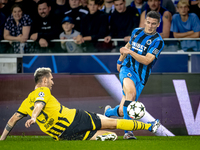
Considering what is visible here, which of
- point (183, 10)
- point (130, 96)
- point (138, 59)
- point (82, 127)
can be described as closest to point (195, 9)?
point (183, 10)

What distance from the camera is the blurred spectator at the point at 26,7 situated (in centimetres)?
792

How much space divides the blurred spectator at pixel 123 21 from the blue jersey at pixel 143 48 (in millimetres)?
2316

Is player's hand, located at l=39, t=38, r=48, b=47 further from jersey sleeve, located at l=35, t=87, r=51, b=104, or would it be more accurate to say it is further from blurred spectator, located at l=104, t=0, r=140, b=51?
jersey sleeve, located at l=35, t=87, r=51, b=104

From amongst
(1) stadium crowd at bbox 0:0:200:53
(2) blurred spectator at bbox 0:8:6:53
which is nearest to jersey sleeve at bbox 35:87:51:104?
(1) stadium crowd at bbox 0:0:200:53

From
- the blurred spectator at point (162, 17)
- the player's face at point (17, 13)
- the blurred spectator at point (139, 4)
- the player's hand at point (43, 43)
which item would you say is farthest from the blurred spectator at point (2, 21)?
the blurred spectator at point (162, 17)

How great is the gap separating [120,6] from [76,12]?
46.2 inches

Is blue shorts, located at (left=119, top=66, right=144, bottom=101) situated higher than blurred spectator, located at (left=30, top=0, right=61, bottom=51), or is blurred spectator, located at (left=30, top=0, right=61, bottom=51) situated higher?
blurred spectator, located at (left=30, top=0, right=61, bottom=51)

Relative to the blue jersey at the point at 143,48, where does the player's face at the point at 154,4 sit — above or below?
above

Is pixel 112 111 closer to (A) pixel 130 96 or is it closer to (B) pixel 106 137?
(A) pixel 130 96

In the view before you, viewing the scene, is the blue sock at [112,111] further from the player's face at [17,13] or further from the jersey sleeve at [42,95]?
the player's face at [17,13]

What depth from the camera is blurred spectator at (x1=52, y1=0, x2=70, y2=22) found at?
7844 mm

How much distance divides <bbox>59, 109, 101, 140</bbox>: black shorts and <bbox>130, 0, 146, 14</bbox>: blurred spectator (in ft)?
13.8

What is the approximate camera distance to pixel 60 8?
7.91 metres

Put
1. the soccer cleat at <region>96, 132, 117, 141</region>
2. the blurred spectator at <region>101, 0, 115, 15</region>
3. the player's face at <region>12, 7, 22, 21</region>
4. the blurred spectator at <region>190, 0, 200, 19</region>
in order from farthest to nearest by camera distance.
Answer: the player's face at <region>12, 7, 22, 21</region> < the blurred spectator at <region>101, 0, 115, 15</region> < the blurred spectator at <region>190, 0, 200, 19</region> < the soccer cleat at <region>96, 132, 117, 141</region>
